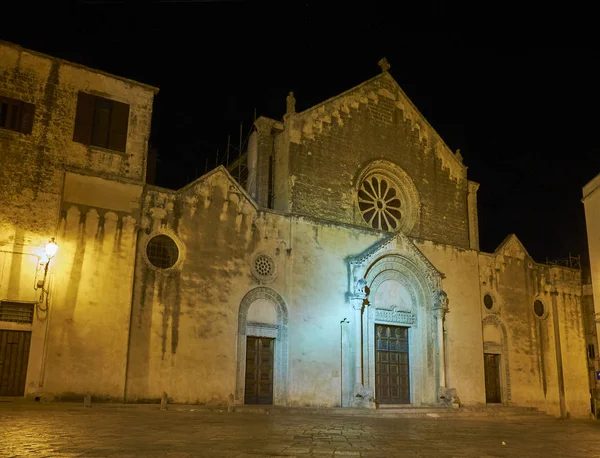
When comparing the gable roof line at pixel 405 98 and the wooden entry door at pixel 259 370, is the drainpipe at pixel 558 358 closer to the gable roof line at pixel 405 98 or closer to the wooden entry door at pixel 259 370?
the gable roof line at pixel 405 98

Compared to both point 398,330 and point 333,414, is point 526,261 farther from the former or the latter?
point 333,414

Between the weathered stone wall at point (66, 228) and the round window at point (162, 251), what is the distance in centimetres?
76

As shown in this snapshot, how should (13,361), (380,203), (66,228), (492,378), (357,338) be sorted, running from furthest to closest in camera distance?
(492,378) → (380,203) → (357,338) → (66,228) → (13,361)

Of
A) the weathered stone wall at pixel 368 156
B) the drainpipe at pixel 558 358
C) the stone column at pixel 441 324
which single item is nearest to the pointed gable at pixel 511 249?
the weathered stone wall at pixel 368 156

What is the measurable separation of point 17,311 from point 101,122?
21.2 feet

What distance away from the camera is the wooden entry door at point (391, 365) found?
22.2 metres

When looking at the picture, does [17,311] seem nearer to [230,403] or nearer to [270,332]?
[230,403]

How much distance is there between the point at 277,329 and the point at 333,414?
11.5ft

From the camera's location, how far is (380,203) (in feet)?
81.1

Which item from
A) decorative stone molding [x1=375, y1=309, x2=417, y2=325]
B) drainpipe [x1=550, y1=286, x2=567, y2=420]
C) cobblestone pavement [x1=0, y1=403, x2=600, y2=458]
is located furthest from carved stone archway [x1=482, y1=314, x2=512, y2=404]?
cobblestone pavement [x1=0, y1=403, x2=600, y2=458]

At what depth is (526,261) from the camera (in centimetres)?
2748

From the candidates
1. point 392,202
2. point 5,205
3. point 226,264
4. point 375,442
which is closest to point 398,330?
point 392,202

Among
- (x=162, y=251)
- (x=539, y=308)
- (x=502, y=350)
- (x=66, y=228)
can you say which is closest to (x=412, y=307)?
(x=502, y=350)

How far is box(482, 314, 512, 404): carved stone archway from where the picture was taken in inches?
986
